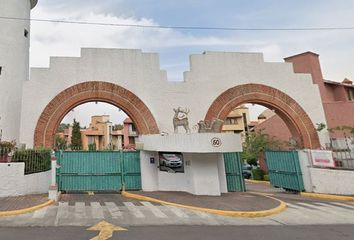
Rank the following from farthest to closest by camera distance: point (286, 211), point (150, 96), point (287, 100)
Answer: point (287, 100), point (150, 96), point (286, 211)

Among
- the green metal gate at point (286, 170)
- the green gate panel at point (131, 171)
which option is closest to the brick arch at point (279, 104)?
the green metal gate at point (286, 170)

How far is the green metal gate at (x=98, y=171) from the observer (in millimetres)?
14156

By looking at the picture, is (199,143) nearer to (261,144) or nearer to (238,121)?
(261,144)

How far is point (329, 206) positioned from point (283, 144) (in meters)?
12.6

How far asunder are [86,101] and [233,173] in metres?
9.74

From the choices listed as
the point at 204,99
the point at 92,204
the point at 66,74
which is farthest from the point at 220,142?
the point at 66,74

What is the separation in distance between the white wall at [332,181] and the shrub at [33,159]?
1463 centimetres

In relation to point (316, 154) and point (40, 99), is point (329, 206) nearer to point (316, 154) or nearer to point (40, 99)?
point (316, 154)

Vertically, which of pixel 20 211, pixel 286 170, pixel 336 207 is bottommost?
pixel 336 207

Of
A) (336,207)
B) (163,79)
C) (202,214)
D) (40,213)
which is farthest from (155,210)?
(163,79)

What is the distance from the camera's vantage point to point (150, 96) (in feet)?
53.5

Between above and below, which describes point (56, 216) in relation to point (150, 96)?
below

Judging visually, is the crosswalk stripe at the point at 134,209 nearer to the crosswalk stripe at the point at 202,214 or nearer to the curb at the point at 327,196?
the crosswalk stripe at the point at 202,214

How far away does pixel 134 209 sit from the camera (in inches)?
386
